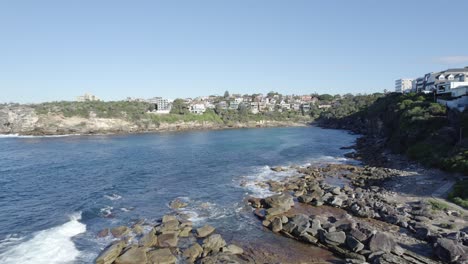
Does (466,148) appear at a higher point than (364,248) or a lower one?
higher

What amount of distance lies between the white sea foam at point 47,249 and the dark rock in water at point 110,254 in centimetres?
168

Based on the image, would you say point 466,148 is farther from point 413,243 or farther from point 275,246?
point 275,246

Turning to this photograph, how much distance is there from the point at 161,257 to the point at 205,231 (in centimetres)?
400

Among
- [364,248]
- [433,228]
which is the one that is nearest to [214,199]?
[364,248]

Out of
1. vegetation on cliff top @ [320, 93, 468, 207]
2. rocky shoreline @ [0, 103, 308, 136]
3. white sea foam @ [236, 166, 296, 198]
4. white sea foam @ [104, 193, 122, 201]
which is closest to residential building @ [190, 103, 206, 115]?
rocky shoreline @ [0, 103, 308, 136]

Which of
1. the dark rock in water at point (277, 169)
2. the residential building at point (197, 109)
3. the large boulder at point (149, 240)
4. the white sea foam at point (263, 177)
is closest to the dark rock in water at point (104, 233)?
the large boulder at point (149, 240)

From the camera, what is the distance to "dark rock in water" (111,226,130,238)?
2073cm

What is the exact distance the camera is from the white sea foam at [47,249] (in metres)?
17.5

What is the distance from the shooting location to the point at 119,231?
69.0 feet

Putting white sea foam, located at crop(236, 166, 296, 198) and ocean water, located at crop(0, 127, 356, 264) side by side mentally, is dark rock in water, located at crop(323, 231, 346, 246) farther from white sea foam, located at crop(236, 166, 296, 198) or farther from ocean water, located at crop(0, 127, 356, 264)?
white sea foam, located at crop(236, 166, 296, 198)

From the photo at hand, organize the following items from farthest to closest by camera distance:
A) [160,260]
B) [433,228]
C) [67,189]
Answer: [67,189] < [433,228] < [160,260]

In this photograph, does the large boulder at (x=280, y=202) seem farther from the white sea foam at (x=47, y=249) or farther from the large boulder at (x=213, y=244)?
the white sea foam at (x=47, y=249)

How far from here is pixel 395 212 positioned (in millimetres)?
22641

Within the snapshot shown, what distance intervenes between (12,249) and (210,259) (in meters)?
11.3
